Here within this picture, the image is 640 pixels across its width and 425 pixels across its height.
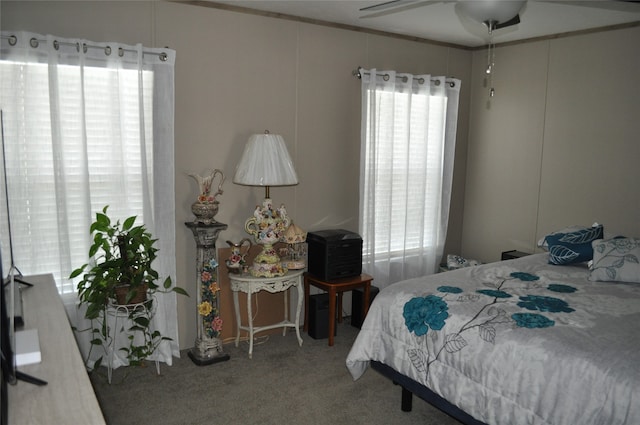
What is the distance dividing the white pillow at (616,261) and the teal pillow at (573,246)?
0.17 meters

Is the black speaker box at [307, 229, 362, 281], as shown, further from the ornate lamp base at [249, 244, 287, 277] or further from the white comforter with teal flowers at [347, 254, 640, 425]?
the white comforter with teal flowers at [347, 254, 640, 425]

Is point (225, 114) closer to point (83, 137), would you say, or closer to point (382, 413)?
point (83, 137)

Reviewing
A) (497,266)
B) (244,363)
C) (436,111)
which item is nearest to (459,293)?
→ (497,266)

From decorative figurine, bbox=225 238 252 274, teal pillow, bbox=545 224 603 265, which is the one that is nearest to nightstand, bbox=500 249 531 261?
teal pillow, bbox=545 224 603 265

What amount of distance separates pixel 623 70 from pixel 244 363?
358 cm

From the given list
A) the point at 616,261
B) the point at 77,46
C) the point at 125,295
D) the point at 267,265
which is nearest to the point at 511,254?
the point at 616,261

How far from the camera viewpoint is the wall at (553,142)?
400 cm

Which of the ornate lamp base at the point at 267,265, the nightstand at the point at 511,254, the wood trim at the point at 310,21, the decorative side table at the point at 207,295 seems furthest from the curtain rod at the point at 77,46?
the nightstand at the point at 511,254

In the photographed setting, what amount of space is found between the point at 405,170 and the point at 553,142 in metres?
1.28

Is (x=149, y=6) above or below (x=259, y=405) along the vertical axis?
above

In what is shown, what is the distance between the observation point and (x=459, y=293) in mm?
2811

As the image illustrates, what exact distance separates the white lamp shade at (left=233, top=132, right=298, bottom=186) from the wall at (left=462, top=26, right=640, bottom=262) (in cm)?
233

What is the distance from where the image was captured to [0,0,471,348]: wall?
3.27 meters

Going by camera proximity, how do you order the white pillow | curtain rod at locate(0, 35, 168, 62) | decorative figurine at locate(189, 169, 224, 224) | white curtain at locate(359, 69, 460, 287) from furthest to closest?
1. white curtain at locate(359, 69, 460, 287)
2. decorative figurine at locate(189, 169, 224, 224)
3. the white pillow
4. curtain rod at locate(0, 35, 168, 62)
